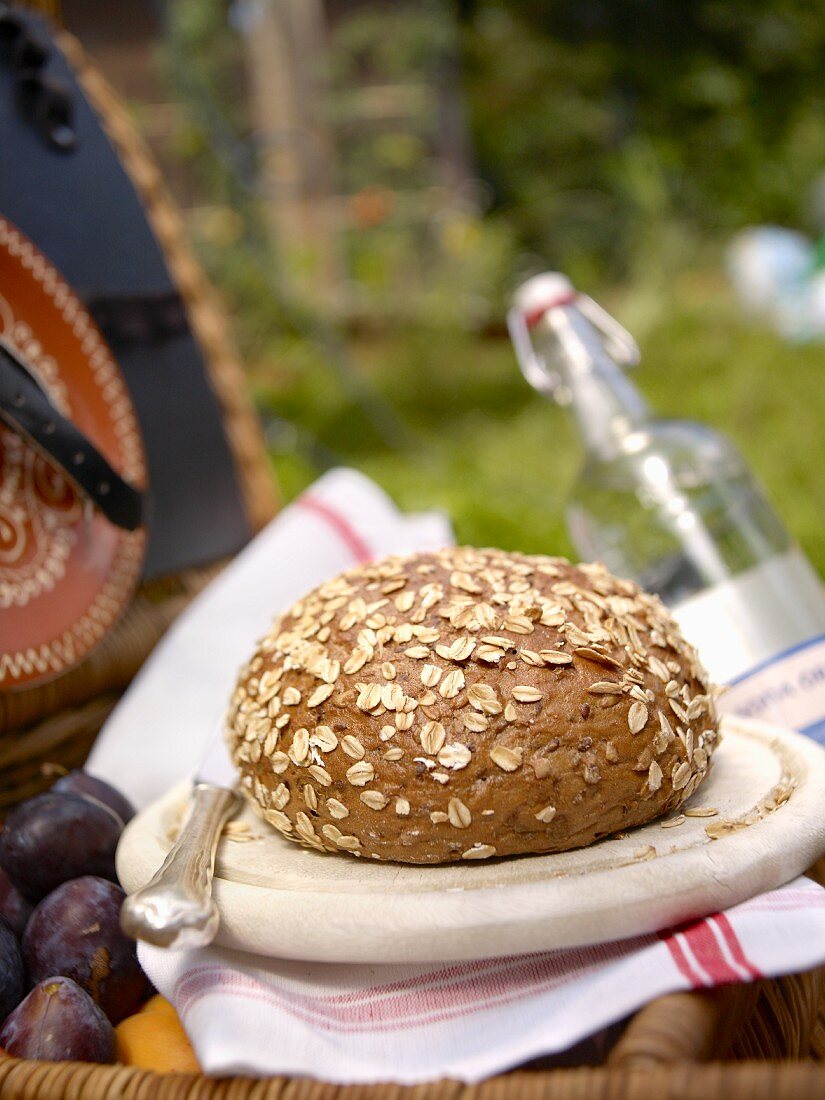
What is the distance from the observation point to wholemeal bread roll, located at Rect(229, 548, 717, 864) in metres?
0.60

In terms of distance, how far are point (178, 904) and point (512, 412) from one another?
2.52 metres

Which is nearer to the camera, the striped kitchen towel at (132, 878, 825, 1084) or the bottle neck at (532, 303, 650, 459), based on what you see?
the striped kitchen towel at (132, 878, 825, 1084)

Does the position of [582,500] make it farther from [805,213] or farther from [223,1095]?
[805,213]

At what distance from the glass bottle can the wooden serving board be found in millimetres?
378

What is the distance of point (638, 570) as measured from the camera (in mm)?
1098

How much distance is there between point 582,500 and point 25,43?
2.45 ft

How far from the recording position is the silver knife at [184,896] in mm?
516

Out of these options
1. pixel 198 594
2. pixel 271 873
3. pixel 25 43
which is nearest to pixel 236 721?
pixel 271 873

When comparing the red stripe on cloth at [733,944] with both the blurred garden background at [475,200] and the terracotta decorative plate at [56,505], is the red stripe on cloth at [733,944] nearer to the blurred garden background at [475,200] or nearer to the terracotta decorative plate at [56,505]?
the terracotta decorative plate at [56,505]

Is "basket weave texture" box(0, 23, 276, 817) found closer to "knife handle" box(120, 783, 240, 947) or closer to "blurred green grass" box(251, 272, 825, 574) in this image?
"knife handle" box(120, 783, 240, 947)

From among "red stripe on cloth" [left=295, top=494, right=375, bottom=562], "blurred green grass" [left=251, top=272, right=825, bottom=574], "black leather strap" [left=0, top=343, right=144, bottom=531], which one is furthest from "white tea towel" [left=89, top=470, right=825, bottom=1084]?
"blurred green grass" [left=251, top=272, right=825, bottom=574]

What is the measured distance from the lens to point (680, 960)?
0.52m

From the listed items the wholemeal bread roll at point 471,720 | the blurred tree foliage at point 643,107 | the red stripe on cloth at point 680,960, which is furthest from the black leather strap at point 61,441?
the blurred tree foliage at point 643,107

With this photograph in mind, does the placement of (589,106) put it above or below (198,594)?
above
